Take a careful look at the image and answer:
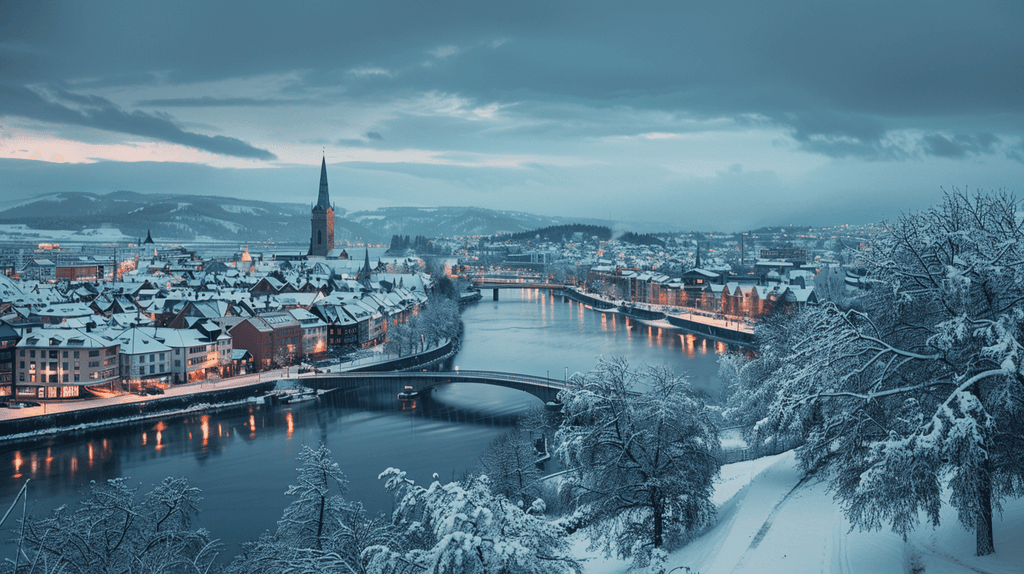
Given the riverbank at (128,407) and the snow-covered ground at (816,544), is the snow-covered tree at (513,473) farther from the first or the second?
the riverbank at (128,407)

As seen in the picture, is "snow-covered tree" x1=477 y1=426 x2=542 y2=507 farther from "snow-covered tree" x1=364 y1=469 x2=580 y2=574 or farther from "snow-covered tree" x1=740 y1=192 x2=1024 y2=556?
"snow-covered tree" x1=364 y1=469 x2=580 y2=574

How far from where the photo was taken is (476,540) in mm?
3199

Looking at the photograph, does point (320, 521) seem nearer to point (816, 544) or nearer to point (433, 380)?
point (816, 544)

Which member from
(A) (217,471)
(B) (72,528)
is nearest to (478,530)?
(B) (72,528)

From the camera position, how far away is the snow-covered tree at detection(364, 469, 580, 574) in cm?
322

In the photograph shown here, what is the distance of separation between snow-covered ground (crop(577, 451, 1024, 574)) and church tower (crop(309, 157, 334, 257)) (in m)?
57.2

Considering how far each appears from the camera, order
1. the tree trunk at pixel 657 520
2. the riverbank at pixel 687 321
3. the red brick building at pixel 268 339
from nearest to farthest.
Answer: the tree trunk at pixel 657 520, the red brick building at pixel 268 339, the riverbank at pixel 687 321

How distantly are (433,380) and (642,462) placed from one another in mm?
13378

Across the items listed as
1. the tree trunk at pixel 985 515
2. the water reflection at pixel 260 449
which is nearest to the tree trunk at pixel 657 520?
the tree trunk at pixel 985 515

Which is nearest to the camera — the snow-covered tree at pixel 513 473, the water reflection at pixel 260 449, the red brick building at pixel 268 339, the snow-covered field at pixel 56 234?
the snow-covered tree at pixel 513 473

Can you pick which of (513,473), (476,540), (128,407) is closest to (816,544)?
(476,540)

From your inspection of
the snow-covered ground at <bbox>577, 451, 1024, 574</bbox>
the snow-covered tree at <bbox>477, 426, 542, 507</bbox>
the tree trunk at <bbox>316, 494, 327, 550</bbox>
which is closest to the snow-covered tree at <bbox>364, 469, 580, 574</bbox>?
the snow-covered ground at <bbox>577, 451, 1024, 574</bbox>

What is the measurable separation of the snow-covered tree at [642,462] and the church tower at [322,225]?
56.9 meters

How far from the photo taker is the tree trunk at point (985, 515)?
156 inches
